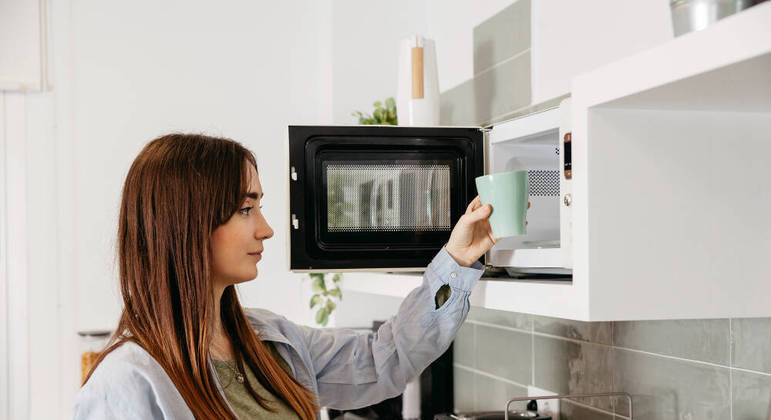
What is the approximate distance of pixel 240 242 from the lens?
1.24m

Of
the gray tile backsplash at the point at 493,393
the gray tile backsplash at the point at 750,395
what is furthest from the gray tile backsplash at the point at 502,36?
the gray tile backsplash at the point at 750,395

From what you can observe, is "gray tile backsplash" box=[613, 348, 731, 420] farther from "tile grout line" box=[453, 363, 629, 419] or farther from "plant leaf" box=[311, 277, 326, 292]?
"plant leaf" box=[311, 277, 326, 292]

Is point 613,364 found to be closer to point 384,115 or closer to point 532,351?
point 532,351

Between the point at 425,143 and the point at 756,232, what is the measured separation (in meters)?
0.53

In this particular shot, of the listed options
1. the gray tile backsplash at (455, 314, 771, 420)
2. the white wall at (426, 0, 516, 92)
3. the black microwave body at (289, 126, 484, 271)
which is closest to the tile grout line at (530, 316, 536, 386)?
the gray tile backsplash at (455, 314, 771, 420)

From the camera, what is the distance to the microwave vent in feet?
4.24

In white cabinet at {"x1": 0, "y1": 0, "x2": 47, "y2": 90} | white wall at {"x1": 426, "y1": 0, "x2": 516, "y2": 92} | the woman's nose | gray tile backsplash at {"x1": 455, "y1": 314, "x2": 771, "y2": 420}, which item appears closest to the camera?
gray tile backsplash at {"x1": 455, "y1": 314, "x2": 771, "y2": 420}

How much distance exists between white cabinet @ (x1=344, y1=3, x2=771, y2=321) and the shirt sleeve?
39 cm

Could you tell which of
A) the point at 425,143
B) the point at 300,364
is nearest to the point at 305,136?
the point at 425,143

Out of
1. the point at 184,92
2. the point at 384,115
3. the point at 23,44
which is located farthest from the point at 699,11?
the point at 23,44

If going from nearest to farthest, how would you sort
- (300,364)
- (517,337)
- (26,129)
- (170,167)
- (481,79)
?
(170,167)
(300,364)
(517,337)
(481,79)
(26,129)

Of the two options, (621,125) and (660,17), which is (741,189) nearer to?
(621,125)

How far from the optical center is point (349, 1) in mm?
2420

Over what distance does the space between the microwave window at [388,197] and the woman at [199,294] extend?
0.28 feet
